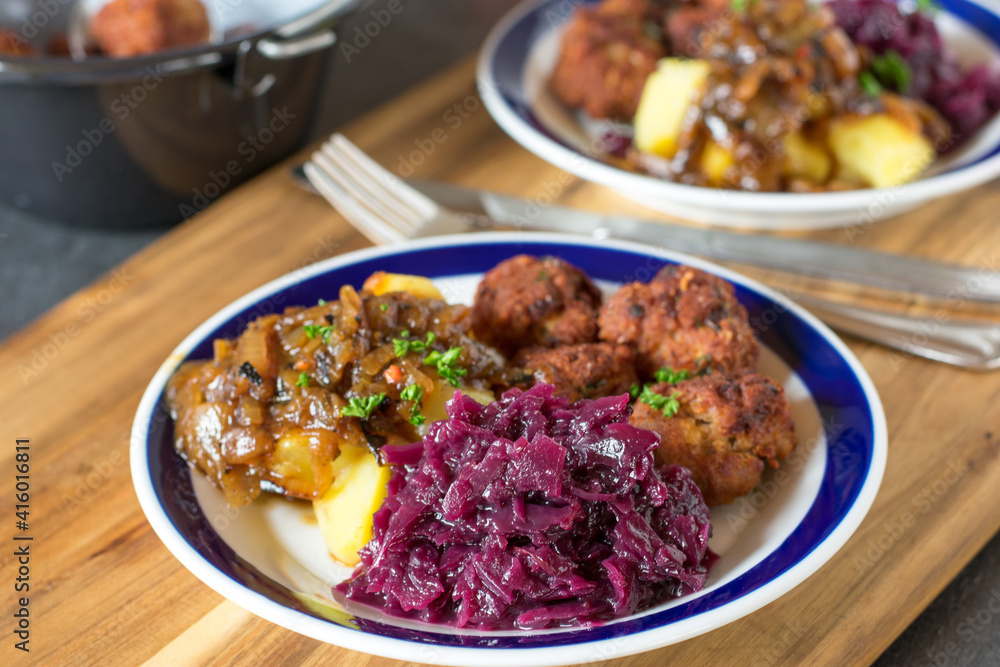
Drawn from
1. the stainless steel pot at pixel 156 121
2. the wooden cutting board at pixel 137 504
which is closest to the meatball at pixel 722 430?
the wooden cutting board at pixel 137 504

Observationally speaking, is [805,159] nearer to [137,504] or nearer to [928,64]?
[928,64]

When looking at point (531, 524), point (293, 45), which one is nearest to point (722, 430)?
point (531, 524)

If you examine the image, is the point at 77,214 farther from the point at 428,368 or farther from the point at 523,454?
the point at 523,454

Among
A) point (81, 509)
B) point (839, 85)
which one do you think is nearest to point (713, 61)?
point (839, 85)

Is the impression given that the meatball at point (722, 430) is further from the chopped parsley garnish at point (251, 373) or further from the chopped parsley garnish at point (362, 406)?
the chopped parsley garnish at point (251, 373)

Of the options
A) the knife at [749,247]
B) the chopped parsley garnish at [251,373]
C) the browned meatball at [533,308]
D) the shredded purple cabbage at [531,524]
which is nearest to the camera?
the shredded purple cabbage at [531,524]

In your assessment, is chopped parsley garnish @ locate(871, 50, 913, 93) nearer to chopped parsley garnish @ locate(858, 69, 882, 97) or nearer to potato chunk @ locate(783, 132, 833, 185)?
chopped parsley garnish @ locate(858, 69, 882, 97)

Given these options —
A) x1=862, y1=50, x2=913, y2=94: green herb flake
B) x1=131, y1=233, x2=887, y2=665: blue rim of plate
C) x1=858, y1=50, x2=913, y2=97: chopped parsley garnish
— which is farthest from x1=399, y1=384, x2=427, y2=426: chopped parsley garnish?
x1=862, y1=50, x2=913, y2=94: green herb flake
